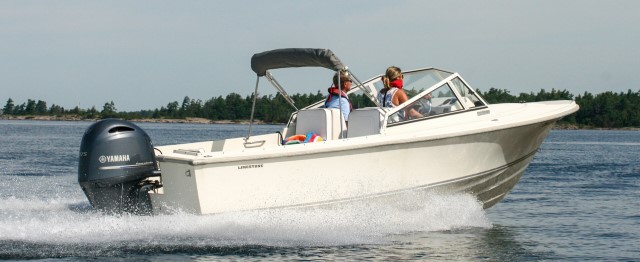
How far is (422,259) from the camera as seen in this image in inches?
344

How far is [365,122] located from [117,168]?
2.72m

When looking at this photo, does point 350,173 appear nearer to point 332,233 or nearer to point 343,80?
point 332,233

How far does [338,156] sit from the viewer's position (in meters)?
9.12

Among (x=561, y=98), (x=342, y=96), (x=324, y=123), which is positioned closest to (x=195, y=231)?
(x=324, y=123)

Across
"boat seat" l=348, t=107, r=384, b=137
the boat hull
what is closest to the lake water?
the boat hull

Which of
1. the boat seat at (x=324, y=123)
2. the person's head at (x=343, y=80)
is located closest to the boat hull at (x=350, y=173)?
the boat seat at (x=324, y=123)

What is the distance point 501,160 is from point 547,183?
7.93 m

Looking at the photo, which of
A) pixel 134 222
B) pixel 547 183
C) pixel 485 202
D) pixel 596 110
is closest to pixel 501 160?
pixel 485 202

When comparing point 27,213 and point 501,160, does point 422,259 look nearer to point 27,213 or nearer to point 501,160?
point 501,160

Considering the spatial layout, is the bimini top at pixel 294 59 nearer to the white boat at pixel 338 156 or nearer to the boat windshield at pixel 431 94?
the white boat at pixel 338 156

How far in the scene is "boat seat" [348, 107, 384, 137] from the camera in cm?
984

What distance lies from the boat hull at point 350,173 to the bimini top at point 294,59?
93 cm

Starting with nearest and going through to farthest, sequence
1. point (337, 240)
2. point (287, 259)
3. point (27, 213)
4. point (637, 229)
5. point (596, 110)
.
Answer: point (287, 259)
point (337, 240)
point (27, 213)
point (637, 229)
point (596, 110)

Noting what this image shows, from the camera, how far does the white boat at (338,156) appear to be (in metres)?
8.55
